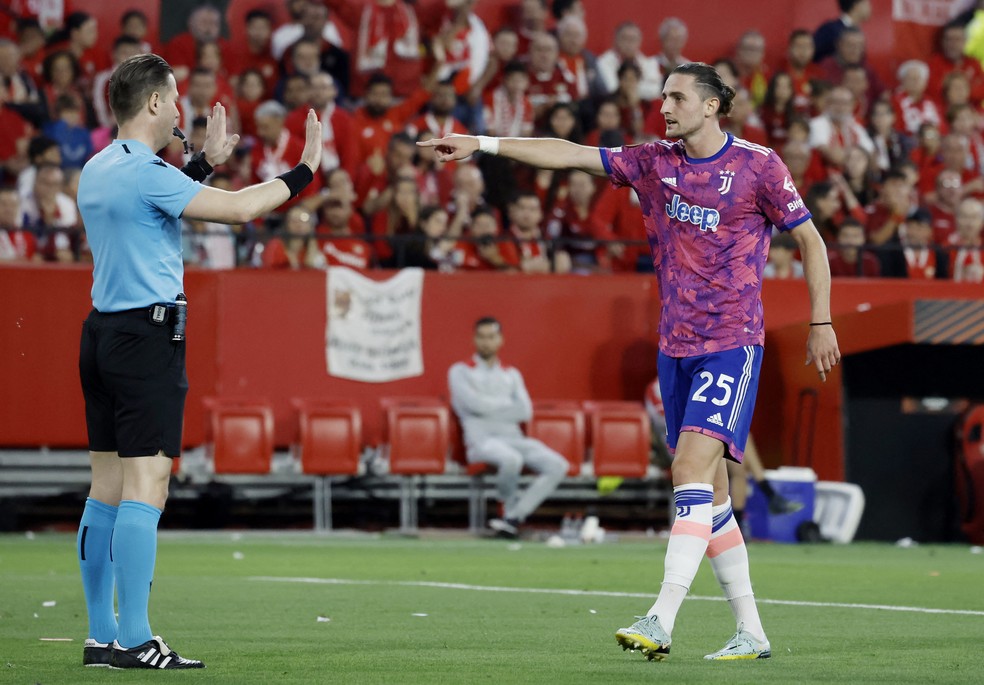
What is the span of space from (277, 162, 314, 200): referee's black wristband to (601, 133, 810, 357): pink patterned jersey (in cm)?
156

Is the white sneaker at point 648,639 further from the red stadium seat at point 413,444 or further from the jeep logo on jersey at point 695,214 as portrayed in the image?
the red stadium seat at point 413,444

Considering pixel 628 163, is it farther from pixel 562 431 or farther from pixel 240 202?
pixel 562 431

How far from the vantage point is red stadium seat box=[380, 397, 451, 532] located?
1692cm

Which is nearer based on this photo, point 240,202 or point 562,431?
point 240,202

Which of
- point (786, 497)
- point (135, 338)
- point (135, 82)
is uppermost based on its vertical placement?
point (135, 82)

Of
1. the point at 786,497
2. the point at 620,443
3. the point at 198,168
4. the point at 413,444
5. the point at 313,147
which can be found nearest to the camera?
the point at 313,147

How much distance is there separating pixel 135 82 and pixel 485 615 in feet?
11.7

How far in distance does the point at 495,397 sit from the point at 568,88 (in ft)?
17.5

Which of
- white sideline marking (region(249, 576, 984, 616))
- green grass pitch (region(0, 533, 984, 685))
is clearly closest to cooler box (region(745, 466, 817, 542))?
green grass pitch (region(0, 533, 984, 685))

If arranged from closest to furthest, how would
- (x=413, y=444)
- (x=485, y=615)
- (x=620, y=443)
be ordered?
(x=485, y=615), (x=413, y=444), (x=620, y=443)

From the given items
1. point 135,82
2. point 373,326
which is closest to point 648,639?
point 135,82

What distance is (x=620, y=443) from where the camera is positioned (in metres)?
17.4

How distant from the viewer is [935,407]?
58.3 feet

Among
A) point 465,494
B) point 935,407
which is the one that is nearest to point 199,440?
point 465,494
